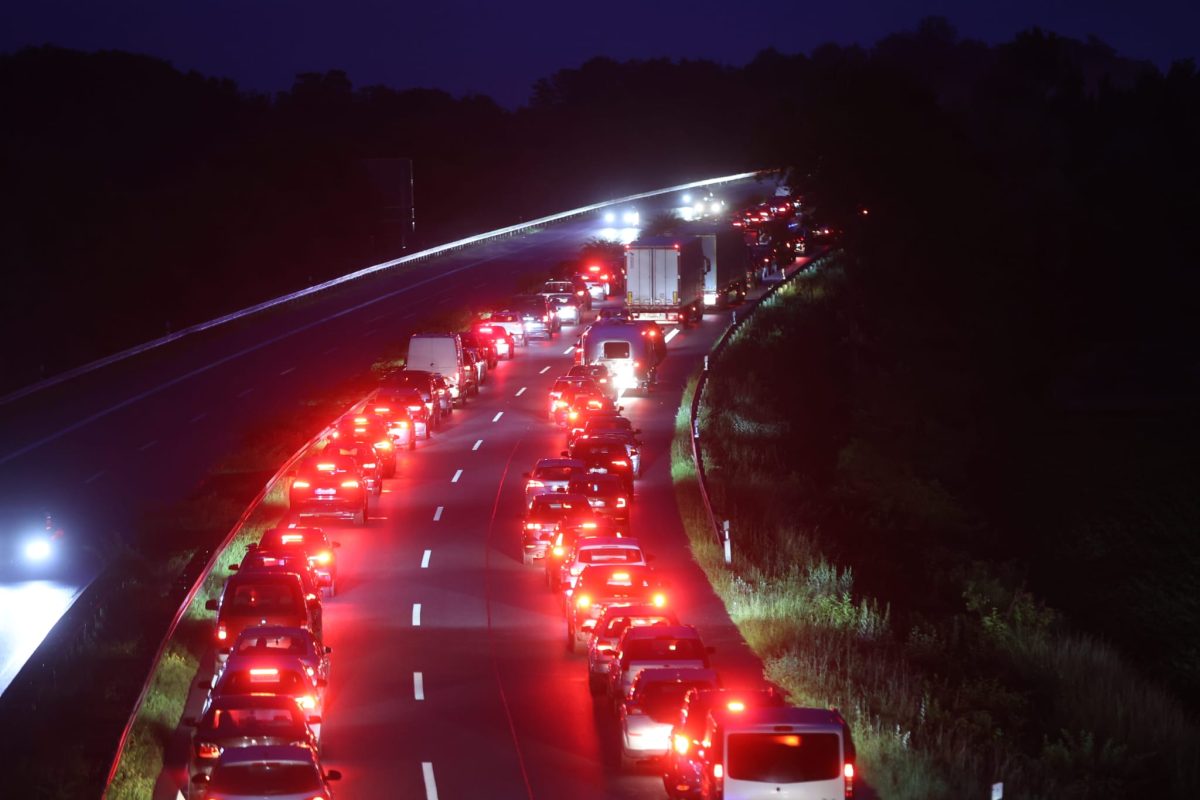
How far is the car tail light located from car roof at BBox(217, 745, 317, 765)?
1587 mm

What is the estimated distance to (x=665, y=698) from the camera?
21.0 metres

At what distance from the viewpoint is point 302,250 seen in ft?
423

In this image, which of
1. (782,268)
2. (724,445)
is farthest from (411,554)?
(782,268)

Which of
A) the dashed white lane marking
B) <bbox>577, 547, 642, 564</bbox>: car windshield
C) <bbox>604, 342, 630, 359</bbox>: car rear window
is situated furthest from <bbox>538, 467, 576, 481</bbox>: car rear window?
<bbox>604, 342, 630, 359</bbox>: car rear window

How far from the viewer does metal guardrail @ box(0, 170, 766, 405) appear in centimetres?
6122

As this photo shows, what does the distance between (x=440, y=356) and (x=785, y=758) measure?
4293 centimetres

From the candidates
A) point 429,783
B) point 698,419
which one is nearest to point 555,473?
point 698,419

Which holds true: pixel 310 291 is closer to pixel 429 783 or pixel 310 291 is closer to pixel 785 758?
pixel 429 783

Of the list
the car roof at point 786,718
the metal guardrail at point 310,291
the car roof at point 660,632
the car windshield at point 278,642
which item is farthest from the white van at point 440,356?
the car roof at point 786,718

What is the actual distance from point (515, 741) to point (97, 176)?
112322mm

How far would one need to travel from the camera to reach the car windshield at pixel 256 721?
1897cm

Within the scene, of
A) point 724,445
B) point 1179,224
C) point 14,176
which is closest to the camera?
point 724,445

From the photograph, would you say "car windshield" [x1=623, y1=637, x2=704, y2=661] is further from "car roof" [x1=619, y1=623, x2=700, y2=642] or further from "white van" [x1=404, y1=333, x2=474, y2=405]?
"white van" [x1=404, y1=333, x2=474, y2=405]

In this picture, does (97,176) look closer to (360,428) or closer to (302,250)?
(302,250)
